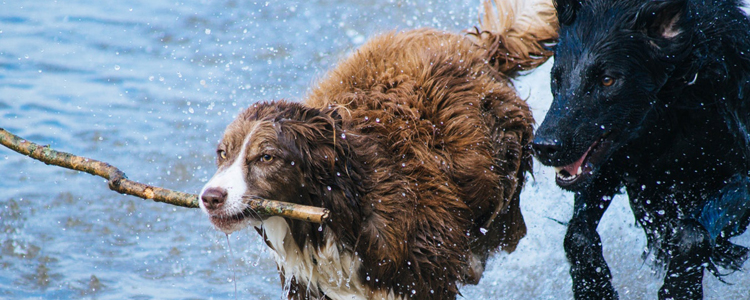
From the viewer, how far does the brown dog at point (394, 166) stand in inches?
141

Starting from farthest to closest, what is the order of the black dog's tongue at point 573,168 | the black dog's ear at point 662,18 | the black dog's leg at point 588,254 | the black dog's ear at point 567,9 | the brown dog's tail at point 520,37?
1. the brown dog's tail at point 520,37
2. the black dog's leg at point 588,254
3. the black dog's ear at point 567,9
4. the black dog's tongue at point 573,168
5. the black dog's ear at point 662,18

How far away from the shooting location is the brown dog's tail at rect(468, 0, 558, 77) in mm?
4906

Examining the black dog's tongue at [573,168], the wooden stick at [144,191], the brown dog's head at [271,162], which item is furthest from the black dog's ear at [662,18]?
the wooden stick at [144,191]

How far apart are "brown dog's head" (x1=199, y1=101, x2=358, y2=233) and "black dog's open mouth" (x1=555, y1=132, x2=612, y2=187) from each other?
1081 millimetres

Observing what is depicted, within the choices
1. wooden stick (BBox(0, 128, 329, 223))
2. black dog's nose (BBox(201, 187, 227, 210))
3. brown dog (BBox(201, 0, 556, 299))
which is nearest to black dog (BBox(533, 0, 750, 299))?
brown dog (BBox(201, 0, 556, 299))

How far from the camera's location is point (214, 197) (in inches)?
128

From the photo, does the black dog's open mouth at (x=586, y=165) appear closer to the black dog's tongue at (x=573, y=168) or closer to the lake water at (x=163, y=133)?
the black dog's tongue at (x=573, y=168)

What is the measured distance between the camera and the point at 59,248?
5.67 metres

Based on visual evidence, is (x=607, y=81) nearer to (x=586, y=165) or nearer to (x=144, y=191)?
(x=586, y=165)

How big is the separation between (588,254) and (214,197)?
6.76 ft

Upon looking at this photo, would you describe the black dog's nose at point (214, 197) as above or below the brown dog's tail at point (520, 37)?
above

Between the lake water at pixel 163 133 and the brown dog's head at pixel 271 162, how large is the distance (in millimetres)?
677

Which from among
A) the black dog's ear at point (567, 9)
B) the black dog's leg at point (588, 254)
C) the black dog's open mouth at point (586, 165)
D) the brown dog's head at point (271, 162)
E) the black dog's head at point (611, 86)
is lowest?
the black dog's leg at point (588, 254)

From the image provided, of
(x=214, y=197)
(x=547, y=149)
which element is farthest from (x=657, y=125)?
(x=214, y=197)
